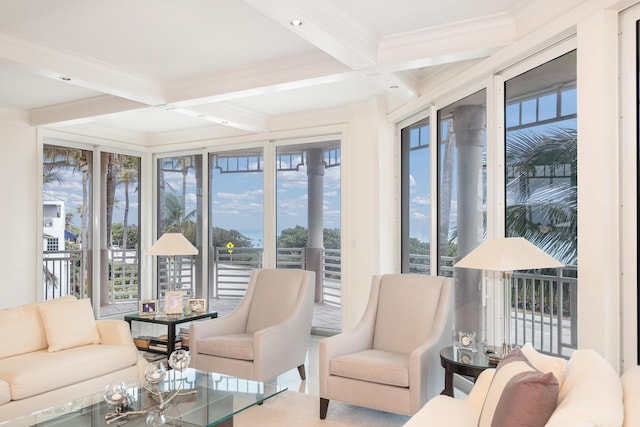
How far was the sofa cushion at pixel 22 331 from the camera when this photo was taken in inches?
137

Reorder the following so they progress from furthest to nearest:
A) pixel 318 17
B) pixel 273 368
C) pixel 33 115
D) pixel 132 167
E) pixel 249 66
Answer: pixel 132 167 → pixel 33 115 → pixel 249 66 → pixel 273 368 → pixel 318 17

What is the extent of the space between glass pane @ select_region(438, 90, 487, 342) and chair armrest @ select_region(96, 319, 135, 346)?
2710 mm

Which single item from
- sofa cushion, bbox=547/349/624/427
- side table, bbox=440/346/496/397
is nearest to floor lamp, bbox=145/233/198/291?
side table, bbox=440/346/496/397

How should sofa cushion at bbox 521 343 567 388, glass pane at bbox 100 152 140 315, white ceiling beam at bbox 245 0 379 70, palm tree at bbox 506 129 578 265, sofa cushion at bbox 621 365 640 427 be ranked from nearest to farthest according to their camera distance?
sofa cushion at bbox 621 365 640 427 < sofa cushion at bbox 521 343 567 388 < white ceiling beam at bbox 245 0 379 70 < palm tree at bbox 506 129 578 265 < glass pane at bbox 100 152 140 315

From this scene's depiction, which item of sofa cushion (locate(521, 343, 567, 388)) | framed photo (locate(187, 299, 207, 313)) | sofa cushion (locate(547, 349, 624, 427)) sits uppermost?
sofa cushion (locate(547, 349, 624, 427))

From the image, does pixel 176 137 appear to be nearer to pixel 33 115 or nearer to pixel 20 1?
pixel 33 115

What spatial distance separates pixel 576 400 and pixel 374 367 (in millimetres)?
1836

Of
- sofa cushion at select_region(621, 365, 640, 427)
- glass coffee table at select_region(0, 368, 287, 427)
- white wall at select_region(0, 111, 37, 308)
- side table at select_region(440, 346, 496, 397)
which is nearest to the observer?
sofa cushion at select_region(621, 365, 640, 427)

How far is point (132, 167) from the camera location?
7.17m

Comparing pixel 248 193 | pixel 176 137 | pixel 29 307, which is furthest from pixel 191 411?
pixel 176 137

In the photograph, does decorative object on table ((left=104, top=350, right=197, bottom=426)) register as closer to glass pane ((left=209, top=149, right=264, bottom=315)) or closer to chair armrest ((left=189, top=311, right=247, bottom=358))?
chair armrest ((left=189, top=311, right=247, bottom=358))

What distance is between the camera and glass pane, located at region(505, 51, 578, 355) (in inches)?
116

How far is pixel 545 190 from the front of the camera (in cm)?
315

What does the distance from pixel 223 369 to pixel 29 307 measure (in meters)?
1.51
